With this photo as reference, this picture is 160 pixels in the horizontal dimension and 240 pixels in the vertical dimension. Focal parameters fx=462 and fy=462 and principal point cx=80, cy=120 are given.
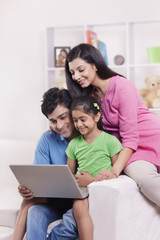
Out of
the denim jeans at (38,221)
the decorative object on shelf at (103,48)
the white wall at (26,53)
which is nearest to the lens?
the denim jeans at (38,221)

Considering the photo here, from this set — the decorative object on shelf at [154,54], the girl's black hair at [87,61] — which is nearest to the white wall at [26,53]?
the decorative object on shelf at [154,54]

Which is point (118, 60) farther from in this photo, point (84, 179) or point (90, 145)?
point (84, 179)

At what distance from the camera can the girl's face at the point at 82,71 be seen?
7.71 ft

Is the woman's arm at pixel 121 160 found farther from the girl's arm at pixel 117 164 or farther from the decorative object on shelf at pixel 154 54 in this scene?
the decorative object on shelf at pixel 154 54

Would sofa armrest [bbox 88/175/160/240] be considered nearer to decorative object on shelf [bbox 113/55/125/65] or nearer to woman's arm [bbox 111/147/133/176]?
woman's arm [bbox 111/147/133/176]

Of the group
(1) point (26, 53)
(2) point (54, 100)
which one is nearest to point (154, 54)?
(1) point (26, 53)

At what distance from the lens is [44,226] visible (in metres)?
2.19

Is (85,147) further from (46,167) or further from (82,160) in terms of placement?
(46,167)

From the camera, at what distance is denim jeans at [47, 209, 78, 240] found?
211 centimetres

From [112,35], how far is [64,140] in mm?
1589

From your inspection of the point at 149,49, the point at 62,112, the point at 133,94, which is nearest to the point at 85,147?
the point at 62,112

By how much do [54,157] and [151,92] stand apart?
1336 millimetres

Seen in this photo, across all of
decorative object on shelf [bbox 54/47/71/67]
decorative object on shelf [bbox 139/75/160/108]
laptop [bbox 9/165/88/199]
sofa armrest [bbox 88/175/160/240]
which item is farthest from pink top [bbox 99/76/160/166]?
decorative object on shelf [bbox 54/47/71/67]

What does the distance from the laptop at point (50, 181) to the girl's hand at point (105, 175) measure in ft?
0.27
